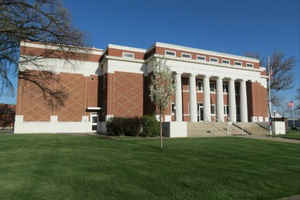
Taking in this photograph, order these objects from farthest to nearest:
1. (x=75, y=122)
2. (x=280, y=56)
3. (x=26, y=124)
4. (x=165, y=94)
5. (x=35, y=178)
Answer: (x=280, y=56), (x=75, y=122), (x=26, y=124), (x=165, y=94), (x=35, y=178)

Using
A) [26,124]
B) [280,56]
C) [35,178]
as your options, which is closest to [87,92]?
[26,124]

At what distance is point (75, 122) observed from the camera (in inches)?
1027

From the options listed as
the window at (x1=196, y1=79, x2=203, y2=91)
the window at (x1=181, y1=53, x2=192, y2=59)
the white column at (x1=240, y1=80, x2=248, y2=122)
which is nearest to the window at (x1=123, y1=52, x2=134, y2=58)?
the window at (x1=181, y1=53, x2=192, y2=59)

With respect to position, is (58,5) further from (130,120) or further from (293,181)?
(293,181)

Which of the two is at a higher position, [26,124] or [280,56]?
[280,56]

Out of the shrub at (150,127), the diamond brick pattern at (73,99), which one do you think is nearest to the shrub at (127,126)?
the shrub at (150,127)

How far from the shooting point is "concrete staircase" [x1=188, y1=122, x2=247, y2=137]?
72.0 ft

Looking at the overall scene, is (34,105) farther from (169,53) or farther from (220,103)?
(220,103)

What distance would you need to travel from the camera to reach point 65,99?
25.1 meters

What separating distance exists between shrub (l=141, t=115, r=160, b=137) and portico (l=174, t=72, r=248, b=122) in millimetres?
5607

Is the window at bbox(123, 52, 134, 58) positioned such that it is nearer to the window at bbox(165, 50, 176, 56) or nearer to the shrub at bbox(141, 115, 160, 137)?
the window at bbox(165, 50, 176, 56)

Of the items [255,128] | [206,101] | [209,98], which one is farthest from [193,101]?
[255,128]

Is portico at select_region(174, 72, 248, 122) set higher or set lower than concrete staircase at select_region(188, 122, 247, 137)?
higher

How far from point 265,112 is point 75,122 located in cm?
3073
